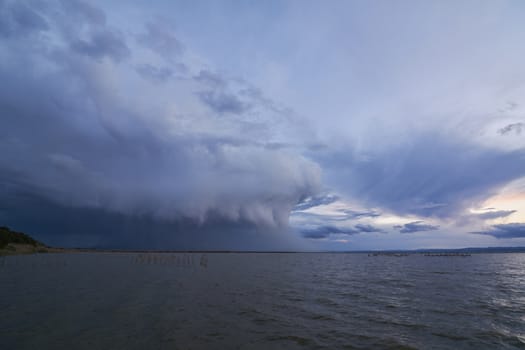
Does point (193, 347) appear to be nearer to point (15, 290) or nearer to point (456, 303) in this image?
point (456, 303)

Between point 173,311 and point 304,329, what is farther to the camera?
point 173,311

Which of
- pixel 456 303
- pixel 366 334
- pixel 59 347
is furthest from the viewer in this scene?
pixel 456 303

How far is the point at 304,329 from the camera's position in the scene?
20.7m

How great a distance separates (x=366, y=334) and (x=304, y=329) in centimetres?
417

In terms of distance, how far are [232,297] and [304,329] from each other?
14.6m

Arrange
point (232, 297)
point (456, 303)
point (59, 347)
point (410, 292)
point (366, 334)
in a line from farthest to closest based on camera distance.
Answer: point (410, 292) → point (232, 297) → point (456, 303) → point (366, 334) → point (59, 347)

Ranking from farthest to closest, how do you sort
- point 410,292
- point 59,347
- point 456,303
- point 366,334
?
point 410,292 < point 456,303 < point 366,334 < point 59,347

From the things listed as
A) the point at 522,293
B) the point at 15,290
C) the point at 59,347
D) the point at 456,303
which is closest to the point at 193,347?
the point at 59,347

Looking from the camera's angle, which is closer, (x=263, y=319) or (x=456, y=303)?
(x=263, y=319)

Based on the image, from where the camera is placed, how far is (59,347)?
16000 mm

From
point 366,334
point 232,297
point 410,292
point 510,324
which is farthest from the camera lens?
point 410,292

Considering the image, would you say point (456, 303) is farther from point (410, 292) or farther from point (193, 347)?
point (193, 347)

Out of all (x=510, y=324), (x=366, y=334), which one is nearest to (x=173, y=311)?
(x=366, y=334)

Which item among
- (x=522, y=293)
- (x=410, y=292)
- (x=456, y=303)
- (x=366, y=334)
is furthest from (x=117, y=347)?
(x=522, y=293)
